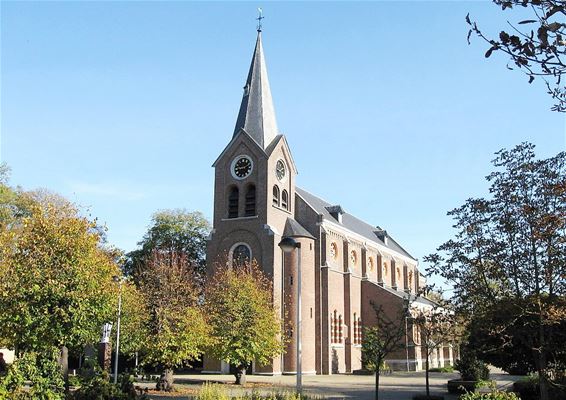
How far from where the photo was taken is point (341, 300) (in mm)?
50344

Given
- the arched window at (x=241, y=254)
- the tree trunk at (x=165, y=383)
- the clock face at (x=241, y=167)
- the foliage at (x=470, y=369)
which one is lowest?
the tree trunk at (x=165, y=383)

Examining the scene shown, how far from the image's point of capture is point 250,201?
46438 mm

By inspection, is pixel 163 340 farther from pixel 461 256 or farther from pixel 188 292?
pixel 461 256

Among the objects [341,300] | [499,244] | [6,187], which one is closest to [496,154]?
[499,244]

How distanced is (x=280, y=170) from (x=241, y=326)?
1844 centimetres

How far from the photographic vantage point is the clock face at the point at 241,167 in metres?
46.9

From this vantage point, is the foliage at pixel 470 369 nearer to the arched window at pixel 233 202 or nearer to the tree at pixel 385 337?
the tree at pixel 385 337

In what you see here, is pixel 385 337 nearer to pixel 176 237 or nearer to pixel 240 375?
pixel 240 375

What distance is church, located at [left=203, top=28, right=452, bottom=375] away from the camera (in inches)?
1754

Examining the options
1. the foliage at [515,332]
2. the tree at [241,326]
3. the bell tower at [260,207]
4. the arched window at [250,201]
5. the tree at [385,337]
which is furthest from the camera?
the arched window at [250,201]

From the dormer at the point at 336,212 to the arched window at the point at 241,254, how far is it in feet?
39.7

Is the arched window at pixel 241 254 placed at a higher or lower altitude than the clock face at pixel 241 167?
lower

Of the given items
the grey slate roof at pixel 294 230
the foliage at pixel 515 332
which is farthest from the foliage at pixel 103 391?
the grey slate roof at pixel 294 230

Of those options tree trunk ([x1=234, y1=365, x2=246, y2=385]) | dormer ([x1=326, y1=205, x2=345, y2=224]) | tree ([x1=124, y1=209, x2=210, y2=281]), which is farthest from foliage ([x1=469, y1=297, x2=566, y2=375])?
tree ([x1=124, y1=209, x2=210, y2=281])
